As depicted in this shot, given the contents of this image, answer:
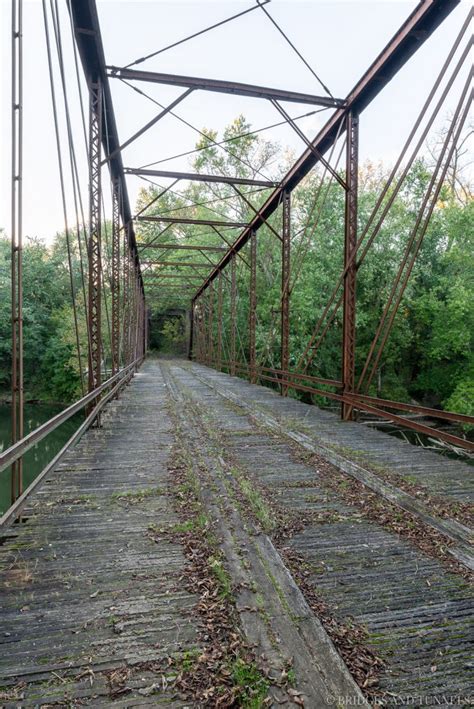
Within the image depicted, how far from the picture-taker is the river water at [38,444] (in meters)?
14.2

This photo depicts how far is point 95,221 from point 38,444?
668 inches

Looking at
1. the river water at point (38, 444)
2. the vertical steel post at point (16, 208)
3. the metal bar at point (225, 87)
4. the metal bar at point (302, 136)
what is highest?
the metal bar at point (225, 87)

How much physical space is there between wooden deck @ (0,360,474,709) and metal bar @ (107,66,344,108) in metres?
6.27

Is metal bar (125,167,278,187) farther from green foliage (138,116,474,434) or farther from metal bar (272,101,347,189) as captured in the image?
green foliage (138,116,474,434)

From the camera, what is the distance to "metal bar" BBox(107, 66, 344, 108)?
22.4 ft

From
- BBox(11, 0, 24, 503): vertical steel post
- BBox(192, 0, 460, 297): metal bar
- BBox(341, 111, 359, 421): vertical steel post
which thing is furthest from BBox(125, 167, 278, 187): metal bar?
BBox(11, 0, 24, 503): vertical steel post

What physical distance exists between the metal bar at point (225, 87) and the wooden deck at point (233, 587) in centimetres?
627

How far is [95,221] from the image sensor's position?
670 cm

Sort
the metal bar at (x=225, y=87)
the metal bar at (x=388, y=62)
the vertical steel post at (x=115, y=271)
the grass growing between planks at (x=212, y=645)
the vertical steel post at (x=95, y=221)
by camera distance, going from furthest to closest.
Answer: the vertical steel post at (x=115, y=271) → the metal bar at (x=225, y=87) → the vertical steel post at (x=95, y=221) → the metal bar at (x=388, y=62) → the grass growing between planks at (x=212, y=645)

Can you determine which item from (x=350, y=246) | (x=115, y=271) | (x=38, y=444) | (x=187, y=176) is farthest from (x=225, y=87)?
(x=38, y=444)

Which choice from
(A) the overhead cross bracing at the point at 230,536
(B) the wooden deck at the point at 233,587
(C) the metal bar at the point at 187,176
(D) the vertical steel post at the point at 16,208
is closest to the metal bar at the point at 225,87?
(A) the overhead cross bracing at the point at 230,536

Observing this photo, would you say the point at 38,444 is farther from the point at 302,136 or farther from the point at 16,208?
the point at 16,208

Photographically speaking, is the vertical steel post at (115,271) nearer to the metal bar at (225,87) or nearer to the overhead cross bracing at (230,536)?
the overhead cross bracing at (230,536)

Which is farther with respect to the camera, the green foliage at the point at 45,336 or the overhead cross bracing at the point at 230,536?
the green foliage at the point at 45,336
